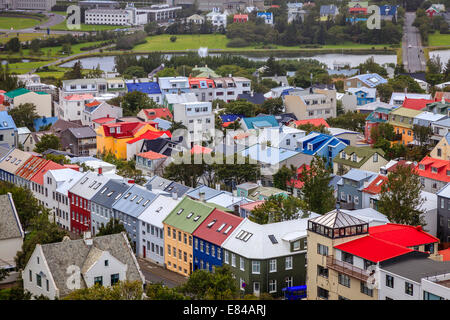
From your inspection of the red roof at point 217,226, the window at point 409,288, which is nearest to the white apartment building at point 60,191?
the red roof at point 217,226

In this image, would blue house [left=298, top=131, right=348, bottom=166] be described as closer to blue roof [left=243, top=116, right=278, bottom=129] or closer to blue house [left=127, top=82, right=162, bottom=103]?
blue roof [left=243, top=116, right=278, bottom=129]

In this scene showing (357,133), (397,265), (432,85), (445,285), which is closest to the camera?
(445,285)

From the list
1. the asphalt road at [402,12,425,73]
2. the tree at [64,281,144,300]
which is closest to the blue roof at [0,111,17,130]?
the tree at [64,281,144,300]

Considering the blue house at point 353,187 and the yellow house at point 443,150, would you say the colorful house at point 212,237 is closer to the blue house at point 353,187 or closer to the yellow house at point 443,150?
the blue house at point 353,187

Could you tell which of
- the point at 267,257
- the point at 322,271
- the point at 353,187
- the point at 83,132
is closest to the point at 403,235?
the point at 322,271

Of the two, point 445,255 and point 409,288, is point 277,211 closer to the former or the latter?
point 445,255
